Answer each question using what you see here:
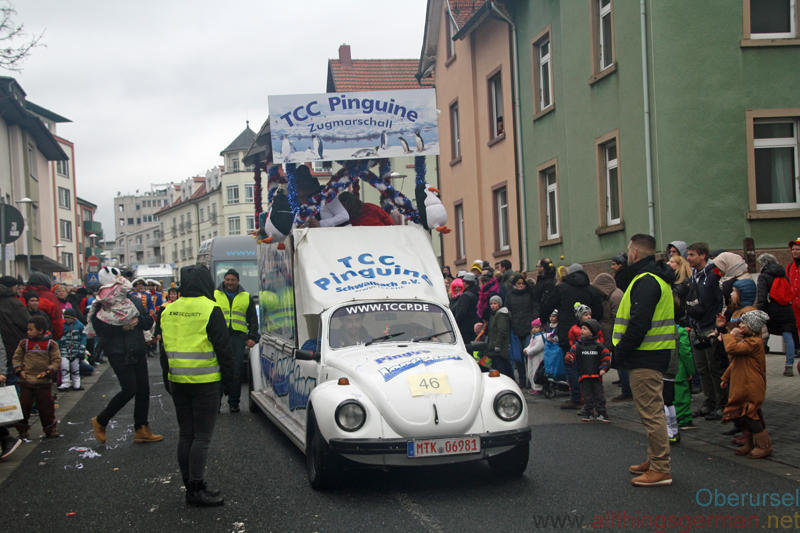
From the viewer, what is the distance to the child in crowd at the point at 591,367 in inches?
374

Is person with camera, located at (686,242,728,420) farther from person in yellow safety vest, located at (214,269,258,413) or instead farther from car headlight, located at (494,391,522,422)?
person in yellow safety vest, located at (214,269,258,413)

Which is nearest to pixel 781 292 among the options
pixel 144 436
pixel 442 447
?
pixel 442 447

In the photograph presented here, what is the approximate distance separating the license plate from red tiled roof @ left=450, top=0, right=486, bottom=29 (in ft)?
70.8

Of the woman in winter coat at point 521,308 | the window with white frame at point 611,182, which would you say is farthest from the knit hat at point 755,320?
the window with white frame at point 611,182

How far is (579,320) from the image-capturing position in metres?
10.2

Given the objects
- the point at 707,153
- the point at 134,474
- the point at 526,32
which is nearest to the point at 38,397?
the point at 134,474

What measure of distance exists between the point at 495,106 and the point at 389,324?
16.4 metres

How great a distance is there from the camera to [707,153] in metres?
14.2

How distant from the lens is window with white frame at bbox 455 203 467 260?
84.7ft

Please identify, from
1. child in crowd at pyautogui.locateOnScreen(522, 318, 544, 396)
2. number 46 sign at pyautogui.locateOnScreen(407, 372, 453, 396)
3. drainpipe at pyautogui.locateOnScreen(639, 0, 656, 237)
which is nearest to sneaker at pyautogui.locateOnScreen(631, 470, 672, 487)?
number 46 sign at pyautogui.locateOnScreen(407, 372, 453, 396)

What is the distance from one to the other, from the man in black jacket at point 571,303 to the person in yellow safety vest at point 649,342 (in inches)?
153

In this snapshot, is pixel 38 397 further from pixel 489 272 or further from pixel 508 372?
pixel 489 272

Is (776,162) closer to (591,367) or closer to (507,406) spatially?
(591,367)

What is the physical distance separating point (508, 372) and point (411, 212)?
141 inches
